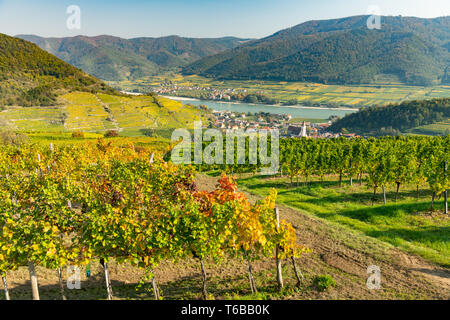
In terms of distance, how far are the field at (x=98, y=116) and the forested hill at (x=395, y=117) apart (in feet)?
185

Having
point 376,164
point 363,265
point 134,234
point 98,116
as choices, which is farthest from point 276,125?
point 134,234

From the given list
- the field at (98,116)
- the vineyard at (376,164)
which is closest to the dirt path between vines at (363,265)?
the vineyard at (376,164)

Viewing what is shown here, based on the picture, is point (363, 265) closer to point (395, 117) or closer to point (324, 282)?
point (324, 282)

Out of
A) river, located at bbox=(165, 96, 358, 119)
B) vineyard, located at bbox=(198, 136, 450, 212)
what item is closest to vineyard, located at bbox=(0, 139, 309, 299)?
vineyard, located at bbox=(198, 136, 450, 212)

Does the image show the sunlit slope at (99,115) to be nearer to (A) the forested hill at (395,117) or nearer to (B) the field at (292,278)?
(A) the forested hill at (395,117)

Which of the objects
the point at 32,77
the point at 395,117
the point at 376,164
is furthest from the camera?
Result: the point at 395,117

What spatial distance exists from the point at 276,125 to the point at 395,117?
136 feet

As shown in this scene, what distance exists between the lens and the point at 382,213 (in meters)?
19.6

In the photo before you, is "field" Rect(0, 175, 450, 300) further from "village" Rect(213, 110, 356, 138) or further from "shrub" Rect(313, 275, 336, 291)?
"village" Rect(213, 110, 356, 138)

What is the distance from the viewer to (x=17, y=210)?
9.52m

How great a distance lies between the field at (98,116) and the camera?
64.1m

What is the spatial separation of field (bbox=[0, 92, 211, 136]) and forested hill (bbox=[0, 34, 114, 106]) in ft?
A: 20.1

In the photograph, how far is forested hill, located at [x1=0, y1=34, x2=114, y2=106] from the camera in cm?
8112
